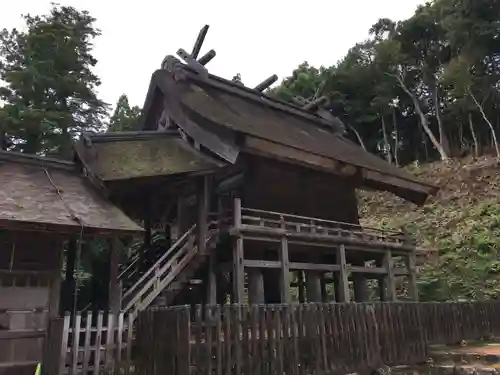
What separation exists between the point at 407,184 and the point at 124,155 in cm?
891

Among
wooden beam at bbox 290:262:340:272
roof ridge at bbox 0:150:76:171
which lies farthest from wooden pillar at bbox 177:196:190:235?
roof ridge at bbox 0:150:76:171

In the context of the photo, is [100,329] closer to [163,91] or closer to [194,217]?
[194,217]

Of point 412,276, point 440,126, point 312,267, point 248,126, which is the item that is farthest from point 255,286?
point 440,126

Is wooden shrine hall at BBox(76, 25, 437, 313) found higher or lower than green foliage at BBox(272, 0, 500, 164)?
lower

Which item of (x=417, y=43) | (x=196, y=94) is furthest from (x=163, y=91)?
(x=417, y=43)

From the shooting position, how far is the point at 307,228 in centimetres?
1268

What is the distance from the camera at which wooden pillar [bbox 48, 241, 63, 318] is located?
320 inches

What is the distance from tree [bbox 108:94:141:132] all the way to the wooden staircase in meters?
18.3

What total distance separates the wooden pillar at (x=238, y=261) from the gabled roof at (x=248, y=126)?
4.40 feet

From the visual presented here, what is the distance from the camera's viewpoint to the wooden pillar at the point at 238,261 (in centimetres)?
1055

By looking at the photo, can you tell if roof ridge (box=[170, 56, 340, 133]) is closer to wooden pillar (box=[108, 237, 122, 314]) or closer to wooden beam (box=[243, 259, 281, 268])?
wooden beam (box=[243, 259, 281, 268])

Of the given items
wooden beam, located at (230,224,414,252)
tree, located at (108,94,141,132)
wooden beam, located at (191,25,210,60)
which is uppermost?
tree, located at (108,94,141,132)

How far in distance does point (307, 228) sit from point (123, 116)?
916 inches

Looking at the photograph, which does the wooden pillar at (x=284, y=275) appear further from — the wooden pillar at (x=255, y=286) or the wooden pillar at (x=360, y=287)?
the wooden pillar at (x=360, y=287)
